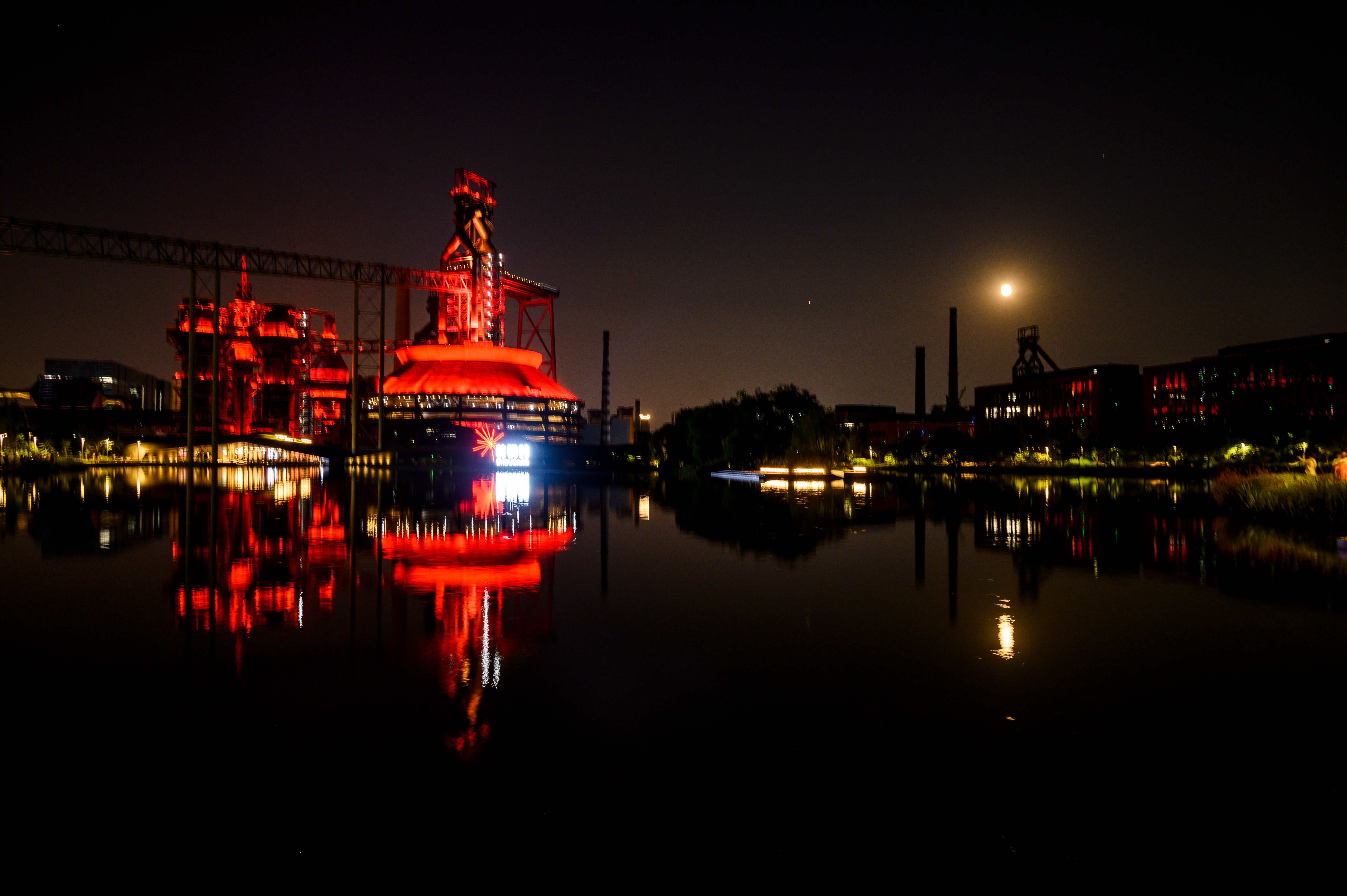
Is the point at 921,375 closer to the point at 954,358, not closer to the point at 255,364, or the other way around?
the point at 954,358

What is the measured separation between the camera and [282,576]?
1138 cm

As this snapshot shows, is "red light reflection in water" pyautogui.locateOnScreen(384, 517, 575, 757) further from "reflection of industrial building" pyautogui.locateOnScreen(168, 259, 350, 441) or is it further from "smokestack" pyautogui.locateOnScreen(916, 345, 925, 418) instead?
"smokestack" pyautogui.locateOnScreen(916, 345, 925, 418)

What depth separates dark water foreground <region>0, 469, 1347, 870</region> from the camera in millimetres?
4051

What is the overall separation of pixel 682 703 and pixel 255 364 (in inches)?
5457

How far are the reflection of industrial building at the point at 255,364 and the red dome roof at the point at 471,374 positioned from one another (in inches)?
588

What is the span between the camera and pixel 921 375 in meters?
154

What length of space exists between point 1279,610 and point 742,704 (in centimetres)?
759

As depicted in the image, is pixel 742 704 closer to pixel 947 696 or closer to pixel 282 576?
pixel 947 696

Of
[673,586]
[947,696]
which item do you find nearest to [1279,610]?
[947,696]

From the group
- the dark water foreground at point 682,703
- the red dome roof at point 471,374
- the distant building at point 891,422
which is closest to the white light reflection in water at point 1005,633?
the dark water foreground at point 682,703

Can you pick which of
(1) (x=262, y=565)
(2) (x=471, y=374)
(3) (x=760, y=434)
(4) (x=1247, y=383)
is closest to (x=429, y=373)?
(2) (x=471, y=374)

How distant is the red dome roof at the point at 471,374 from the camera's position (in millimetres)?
108062

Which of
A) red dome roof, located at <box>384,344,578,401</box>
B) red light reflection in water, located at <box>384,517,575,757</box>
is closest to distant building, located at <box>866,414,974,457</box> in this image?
red dome roof, located at <box>384,344,578,401</box>

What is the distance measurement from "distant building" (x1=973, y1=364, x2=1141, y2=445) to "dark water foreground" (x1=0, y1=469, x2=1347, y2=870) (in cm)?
13065
